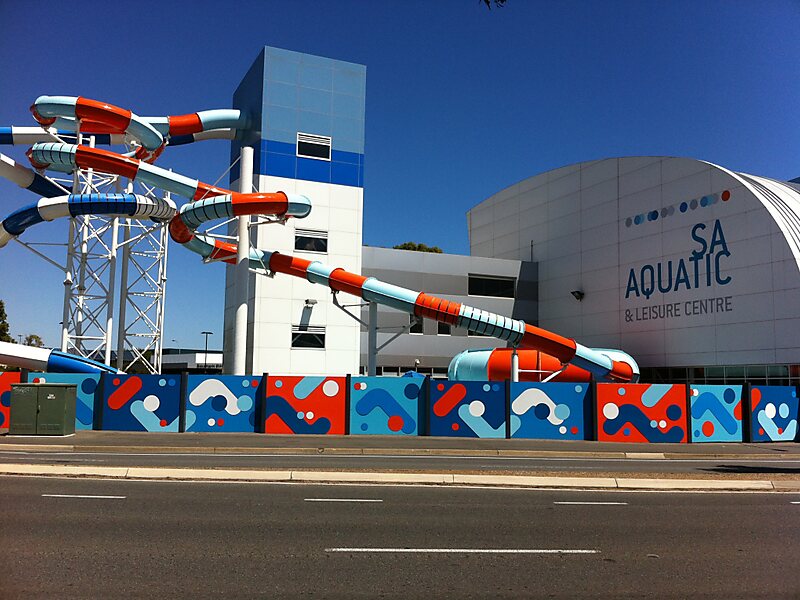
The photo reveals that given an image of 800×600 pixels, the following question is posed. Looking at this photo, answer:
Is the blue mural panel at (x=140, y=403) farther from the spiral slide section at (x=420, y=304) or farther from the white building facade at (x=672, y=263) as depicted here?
the white building facade at (x=672, y=263)

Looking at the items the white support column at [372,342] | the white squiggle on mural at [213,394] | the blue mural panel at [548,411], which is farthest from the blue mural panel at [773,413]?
the white squiggle on mural at [213,394]

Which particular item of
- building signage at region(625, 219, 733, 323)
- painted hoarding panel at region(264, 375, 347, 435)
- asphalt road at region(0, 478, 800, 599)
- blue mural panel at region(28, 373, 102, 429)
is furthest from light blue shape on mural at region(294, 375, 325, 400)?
building signage at region(625, 219, 733, 323)

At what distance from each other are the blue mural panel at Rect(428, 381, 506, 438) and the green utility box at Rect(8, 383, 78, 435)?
→ 1156 centimetres

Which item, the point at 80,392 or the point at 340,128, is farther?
the point at 340,128

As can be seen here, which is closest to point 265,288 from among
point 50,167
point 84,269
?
point 84,269

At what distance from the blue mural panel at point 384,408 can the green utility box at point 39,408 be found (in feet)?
29.1

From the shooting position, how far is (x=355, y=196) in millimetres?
38969

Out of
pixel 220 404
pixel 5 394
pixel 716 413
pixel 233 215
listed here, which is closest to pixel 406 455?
pixel 220 404

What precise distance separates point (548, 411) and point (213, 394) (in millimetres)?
11445

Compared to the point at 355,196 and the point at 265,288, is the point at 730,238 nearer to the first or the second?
the point at 355,196

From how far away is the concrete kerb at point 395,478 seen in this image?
13.2 metres

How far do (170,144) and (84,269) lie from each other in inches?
398

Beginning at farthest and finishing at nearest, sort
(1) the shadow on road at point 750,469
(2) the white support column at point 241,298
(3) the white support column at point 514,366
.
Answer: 1. (3) the white support column at point 514,366
2. (2) the white support column at point 241,298
3. (1) the shadow on road at point 750,469

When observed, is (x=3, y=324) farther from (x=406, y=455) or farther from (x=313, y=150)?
(x=406, y=455)
